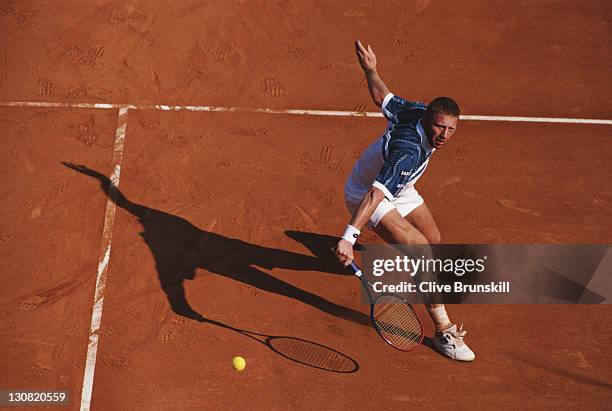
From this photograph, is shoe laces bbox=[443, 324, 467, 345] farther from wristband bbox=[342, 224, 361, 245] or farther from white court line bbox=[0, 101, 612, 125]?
white court line bbox=[0, 101, 612, 125]

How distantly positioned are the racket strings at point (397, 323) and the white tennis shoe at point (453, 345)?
0.73 ft

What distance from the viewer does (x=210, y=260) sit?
8.47 m

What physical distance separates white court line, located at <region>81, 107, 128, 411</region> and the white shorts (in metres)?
2.92

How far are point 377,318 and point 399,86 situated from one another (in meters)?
3.94

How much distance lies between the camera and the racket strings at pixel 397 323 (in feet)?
25.3

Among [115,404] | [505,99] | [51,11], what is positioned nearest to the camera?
[115,404]

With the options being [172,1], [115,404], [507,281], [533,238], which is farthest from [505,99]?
[115,404]

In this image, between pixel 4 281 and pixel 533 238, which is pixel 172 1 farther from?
pixel 533 238

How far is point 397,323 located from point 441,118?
2.35 meters

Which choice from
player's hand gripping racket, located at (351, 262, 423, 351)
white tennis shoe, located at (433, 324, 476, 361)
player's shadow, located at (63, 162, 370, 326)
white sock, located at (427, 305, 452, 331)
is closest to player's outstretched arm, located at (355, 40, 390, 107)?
player's hand gripping racket, located at (351, 262, 423, 351)

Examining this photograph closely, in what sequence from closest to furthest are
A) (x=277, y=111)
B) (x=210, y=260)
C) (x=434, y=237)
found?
(x=434, y=237)
(x=210, y=260)
(x=277, y=111)

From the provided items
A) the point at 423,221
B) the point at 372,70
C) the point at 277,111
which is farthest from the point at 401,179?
the point at 277,111

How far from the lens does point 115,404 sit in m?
7.30

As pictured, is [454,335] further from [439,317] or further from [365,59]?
[365,59]
